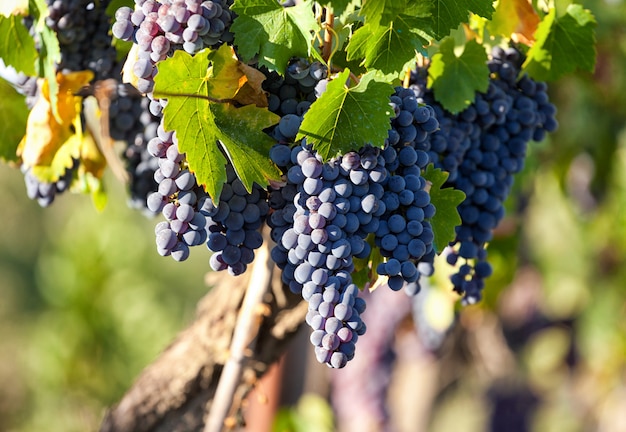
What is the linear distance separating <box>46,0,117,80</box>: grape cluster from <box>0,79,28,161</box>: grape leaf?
0.15 metres

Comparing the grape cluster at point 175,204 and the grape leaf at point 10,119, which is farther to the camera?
the grape leaf at point 10,119

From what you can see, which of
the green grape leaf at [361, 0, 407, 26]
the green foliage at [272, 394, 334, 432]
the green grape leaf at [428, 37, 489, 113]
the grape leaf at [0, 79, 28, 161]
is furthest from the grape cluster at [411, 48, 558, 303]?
the green foliage at [272, 394, 334, 432]

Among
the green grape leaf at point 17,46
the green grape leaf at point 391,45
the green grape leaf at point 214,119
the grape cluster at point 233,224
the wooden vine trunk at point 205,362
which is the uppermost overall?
the green grape leaf at point 391,45

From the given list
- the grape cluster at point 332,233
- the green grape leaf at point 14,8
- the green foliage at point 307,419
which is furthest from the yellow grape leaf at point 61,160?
the green foliage at point 307,419

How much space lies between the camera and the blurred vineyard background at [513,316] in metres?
3.10

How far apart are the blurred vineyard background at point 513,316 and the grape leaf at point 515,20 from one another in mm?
715

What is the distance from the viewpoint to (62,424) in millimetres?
6164

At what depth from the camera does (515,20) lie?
1385 millimetres

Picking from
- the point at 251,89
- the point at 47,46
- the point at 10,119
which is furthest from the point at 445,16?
the point at 10,119

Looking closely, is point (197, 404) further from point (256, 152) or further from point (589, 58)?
point (589, 58)

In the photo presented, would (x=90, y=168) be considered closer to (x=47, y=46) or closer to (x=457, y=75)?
(x=47, y=46)

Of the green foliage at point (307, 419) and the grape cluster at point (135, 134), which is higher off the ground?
the grape cluster at point (135, 134)

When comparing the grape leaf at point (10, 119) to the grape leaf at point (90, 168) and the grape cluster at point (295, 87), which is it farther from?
the grape cluster at point (295, 87)

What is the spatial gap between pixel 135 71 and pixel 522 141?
0.76 meters
